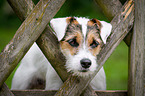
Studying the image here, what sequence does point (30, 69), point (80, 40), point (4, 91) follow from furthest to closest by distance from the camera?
point (30, 69), point (80, 40), point (4, 91)

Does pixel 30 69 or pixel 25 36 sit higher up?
pixel 25 36

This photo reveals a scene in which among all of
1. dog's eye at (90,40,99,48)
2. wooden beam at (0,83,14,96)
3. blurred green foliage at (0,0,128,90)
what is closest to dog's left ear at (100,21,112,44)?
dog's eye at (90,40,99,48)

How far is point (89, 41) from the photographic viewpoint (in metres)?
2.54

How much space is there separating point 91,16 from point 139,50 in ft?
15.5

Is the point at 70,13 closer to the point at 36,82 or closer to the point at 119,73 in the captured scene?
the point at 36,82

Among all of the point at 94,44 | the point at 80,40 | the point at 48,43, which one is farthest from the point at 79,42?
the point at 48,43

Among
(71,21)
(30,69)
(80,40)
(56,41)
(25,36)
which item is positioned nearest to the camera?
(25,36)

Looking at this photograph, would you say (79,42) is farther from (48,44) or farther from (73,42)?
(48,44)

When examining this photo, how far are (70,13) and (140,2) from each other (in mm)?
1974

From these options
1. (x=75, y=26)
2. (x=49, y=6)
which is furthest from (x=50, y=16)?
(x=75, y=26)

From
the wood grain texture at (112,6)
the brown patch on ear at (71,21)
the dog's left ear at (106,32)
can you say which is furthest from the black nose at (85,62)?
the wood grain texture at (112,6)

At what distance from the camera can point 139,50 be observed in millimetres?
2533

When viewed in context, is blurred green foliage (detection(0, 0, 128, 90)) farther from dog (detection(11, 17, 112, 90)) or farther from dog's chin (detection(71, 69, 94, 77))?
dog's chin (detection(71, 69, 94, 77))

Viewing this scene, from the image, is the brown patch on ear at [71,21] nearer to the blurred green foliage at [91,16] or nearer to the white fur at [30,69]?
the white fur at [30,69]
